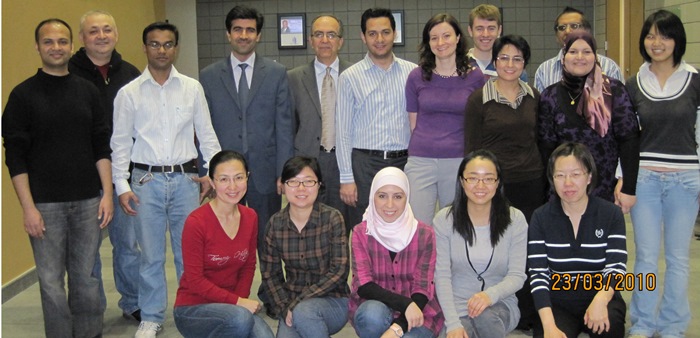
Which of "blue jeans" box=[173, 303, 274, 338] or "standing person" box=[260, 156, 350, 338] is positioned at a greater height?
"standing person" box=[260, 156, 350, 338]

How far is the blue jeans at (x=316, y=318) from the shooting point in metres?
2.82

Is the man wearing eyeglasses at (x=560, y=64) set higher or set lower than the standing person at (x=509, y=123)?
higher

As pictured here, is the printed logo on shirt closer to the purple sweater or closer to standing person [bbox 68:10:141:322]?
standing person [bbox 68:10:141:322]

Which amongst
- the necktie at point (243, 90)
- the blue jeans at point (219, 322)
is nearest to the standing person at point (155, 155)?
the necktie at point (243, 90)

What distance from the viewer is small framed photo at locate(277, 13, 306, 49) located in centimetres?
902

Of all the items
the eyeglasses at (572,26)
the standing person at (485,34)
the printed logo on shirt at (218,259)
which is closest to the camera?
the printed logo on shirt at (218,259)

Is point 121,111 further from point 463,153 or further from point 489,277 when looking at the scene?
point 489,277

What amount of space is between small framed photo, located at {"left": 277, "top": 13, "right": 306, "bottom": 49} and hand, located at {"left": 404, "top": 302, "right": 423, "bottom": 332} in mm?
6668

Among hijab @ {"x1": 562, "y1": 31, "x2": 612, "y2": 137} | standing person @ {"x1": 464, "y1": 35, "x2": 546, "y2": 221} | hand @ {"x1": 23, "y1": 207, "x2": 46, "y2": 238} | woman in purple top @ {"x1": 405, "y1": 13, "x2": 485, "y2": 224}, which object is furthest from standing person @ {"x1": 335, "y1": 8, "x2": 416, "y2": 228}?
hand @ {"x1": 23, "y1": 207, "x2": 46, "y2": 238}

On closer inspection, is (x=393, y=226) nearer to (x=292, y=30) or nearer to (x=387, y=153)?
(x=387, y=153)

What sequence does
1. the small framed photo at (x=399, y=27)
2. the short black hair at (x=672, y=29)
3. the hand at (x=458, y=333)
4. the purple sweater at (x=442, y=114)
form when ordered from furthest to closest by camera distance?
the small framed photo at (x=399, y=27) → the purple sweater at (x=442, y=114) → the short black hair at (x=672, y=29) → the hand at (x=458, y=333)

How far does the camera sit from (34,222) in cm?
305

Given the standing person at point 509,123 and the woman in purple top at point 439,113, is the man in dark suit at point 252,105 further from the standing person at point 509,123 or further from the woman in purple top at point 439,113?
the standing person at point 509,123

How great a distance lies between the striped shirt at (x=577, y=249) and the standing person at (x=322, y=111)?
127cm
